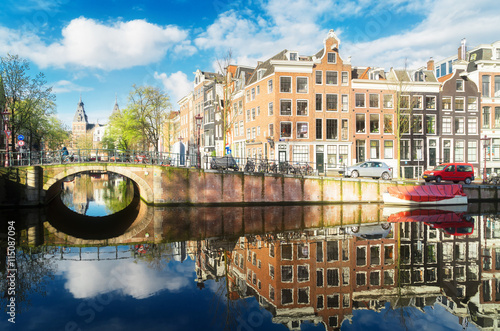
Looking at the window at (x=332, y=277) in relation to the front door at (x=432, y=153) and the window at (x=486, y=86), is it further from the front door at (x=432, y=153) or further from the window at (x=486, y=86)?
the window at (x=486, y=86)

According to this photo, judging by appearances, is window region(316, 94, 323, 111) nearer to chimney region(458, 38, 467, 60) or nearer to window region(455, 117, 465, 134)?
window region(455, 117, 465, 134)

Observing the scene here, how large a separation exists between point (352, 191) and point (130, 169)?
16839mm

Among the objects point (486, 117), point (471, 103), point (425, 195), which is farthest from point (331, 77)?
point (486, 117)

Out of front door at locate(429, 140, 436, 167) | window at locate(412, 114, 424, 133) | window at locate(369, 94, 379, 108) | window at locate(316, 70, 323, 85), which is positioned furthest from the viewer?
front door at locate(429, 140, 436, 167)

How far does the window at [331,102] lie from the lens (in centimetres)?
3625

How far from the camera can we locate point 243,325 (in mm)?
7445

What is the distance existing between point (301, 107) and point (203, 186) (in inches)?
628

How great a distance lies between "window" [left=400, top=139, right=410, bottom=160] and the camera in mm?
37469

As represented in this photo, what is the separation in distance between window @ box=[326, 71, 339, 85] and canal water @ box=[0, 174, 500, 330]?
20605 mm

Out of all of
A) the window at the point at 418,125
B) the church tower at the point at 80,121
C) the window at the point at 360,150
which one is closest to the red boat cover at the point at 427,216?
the window at the point at 360,150

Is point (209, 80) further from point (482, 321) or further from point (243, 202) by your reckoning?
point (482, 321)

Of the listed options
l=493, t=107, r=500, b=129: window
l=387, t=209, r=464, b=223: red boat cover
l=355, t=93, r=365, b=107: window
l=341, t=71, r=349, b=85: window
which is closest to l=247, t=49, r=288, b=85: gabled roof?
l=341, t=71, r=349, b=85: window

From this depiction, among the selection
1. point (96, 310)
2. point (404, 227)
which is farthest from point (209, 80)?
point (96, 310)

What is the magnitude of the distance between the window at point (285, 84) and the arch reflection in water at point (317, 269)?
66.0 ft
